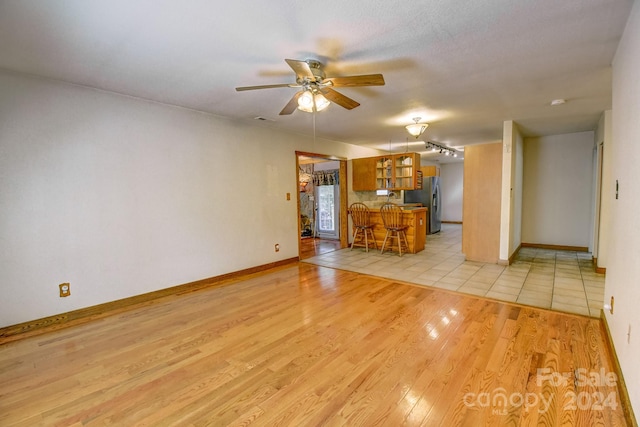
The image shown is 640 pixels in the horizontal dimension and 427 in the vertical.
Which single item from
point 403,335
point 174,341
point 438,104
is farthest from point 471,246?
point 174,341

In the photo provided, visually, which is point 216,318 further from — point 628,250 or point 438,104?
point 438,104

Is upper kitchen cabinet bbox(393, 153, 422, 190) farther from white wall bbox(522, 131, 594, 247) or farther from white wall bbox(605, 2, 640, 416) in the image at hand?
white wall bbox(605, 2, 640, 416)

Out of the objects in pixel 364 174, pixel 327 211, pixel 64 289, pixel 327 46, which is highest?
pixel 327 46

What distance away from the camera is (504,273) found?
4113mm

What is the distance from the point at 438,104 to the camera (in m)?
3.62

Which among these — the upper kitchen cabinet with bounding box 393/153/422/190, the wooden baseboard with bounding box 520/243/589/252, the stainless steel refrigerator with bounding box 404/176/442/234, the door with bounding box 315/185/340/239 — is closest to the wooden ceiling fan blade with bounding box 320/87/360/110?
the upper kitchen cabinet with bounding box 393/153/422/190

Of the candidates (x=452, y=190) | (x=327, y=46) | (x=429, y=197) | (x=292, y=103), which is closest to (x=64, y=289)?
(x=292, y=103)

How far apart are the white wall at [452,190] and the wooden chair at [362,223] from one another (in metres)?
5.31

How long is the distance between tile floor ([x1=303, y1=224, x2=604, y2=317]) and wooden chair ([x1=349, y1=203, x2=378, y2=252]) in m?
0.27

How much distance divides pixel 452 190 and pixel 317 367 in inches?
385

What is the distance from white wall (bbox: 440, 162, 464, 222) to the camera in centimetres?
1013

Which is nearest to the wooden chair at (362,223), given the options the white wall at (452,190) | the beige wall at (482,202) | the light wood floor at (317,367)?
the beige wall at (482,202)

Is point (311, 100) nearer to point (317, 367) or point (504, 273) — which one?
point (317, 367)

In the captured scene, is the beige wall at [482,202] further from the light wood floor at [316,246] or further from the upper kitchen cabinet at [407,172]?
the light wood floor at [316,246]
